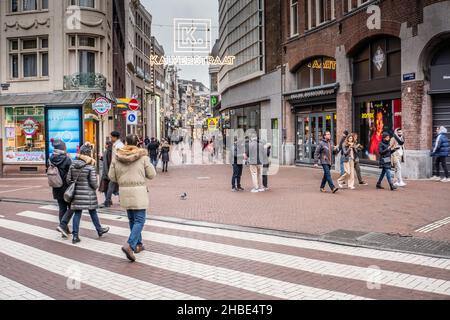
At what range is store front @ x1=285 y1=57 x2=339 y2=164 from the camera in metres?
25.0

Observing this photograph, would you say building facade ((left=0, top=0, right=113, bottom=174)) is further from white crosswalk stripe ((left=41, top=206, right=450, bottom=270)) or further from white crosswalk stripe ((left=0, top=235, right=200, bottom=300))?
white crosswalk stripe ((left=0, top=235, right=200, bottom=300))

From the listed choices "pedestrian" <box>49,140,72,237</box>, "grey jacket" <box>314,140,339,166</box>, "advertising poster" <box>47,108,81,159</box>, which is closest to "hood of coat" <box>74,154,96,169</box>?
"pedestrian" <box>49,140,72,237</box>

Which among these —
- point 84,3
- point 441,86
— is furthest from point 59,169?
point 84,3

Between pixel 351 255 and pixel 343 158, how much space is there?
890cm

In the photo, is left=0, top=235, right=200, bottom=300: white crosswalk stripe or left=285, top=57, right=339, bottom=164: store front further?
left=285, top=57, right=339, bottom=164: store front

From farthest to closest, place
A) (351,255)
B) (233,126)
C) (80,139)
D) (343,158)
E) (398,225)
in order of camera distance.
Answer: (233,126), (80,139), (343,158), (398,225), (351,255)

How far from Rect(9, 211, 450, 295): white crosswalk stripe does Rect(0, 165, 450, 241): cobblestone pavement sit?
1.84 metres

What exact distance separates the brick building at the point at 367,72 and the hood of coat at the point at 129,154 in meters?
→ 13.1

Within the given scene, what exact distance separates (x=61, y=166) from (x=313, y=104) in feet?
61.8

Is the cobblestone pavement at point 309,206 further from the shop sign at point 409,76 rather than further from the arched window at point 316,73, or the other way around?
the arched window at point 316,73

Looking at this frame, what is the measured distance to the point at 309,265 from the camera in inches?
287

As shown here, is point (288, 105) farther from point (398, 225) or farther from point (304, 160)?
point (398, 225)
